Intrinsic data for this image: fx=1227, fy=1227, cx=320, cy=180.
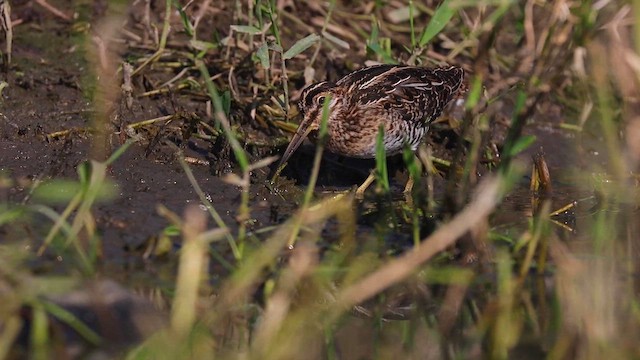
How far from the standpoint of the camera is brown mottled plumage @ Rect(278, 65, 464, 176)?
634 cm

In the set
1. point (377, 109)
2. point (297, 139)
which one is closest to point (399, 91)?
point (377, 109)

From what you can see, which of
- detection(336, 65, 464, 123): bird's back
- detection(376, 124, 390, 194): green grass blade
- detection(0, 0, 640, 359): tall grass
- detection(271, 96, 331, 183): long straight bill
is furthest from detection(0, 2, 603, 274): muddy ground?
detection(376, 124, 390, 194): green grass blade

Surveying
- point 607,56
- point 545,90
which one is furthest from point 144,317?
point 607,56

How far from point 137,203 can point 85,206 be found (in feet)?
3.70

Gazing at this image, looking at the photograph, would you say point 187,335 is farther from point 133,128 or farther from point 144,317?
point 133,128

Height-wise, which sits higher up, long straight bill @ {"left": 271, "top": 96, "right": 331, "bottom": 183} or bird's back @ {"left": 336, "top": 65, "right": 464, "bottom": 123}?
bird's back @ {"left": 336, "top": 65, "right": 464, "bottom": 123}

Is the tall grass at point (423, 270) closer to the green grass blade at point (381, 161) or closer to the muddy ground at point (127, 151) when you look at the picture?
the green grass blade at point (381, 161)

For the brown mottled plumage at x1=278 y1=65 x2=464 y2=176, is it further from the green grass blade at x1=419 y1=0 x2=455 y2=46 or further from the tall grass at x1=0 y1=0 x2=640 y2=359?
the tall grass at x1=0 y1=0 x2=640 y2=359

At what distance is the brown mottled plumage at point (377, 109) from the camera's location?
6.34 m

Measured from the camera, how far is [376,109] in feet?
21.1

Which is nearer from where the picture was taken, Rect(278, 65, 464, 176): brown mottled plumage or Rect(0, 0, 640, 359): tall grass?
Rect(0, 0, 640, 359): tall grass

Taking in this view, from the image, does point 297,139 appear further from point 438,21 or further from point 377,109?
point 438,21

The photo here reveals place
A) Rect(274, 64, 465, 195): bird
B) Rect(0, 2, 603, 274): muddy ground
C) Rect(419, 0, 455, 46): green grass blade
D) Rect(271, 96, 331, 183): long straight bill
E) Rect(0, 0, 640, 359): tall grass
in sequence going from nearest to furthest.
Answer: Rect(0, 0, 640, 359): tall grass, Rect(0, 2, 603, 274): muddy ground, Rect(271, 96, 331, 183): long straight bill, Rect(419, 0, 455, 46): green grass blade, Rect(274, 64, 465, 195): bird

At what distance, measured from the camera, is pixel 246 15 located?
707cm
